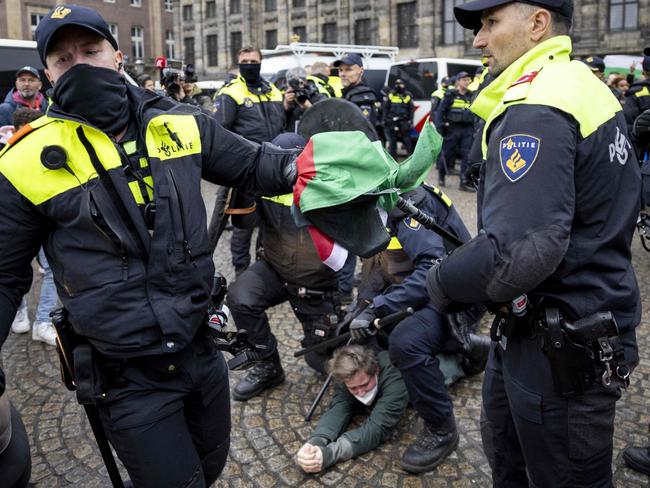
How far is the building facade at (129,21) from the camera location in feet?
129

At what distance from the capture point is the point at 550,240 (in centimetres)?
160

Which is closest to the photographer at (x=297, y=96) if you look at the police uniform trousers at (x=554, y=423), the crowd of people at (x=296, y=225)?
the crowd of people at (x=296, y=225)

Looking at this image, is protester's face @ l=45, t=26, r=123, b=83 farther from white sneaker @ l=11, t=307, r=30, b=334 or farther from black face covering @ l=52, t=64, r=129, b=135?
white sneaker @ l=11, t=307, r=30, b=334

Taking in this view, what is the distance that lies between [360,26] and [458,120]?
24.2 metres

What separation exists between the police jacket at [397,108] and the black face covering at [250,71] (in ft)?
22.5

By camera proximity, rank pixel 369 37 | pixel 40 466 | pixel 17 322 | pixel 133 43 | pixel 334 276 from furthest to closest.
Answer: pixel 133 43, pixel 369 37, pixel 17 322, pixel 334 276, pixel 40 466

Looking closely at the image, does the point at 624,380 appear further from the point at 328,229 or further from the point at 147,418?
the point at 147,418

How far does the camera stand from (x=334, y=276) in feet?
12.8

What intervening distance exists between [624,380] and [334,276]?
2.20 metres

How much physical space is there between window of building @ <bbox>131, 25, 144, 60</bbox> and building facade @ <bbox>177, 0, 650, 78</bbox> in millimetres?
4778

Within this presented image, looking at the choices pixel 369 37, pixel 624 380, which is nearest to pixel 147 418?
pixel 624 380

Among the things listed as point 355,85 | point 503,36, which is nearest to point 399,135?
point 355,85

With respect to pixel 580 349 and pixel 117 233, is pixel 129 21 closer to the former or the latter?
pixel 117 233

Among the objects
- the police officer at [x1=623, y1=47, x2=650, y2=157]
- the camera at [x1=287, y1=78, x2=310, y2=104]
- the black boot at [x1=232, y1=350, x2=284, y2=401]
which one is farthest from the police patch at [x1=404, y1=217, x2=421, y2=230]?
the police officer at [x1=623, y1=47, x2=650, y2=157]
